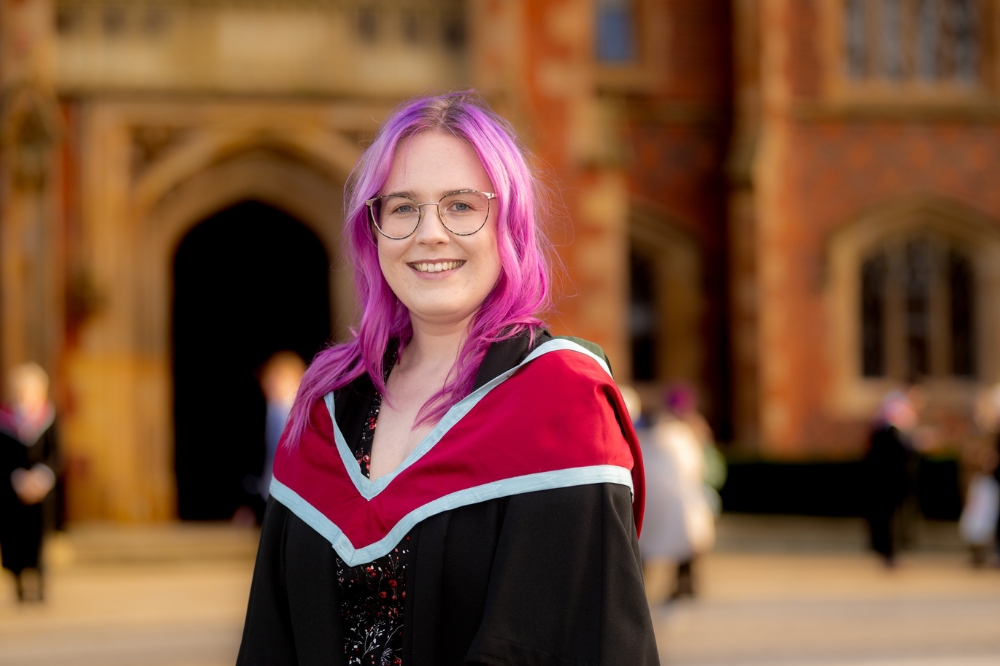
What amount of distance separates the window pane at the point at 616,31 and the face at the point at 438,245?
13733mm

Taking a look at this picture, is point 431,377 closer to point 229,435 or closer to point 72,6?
point 72,6

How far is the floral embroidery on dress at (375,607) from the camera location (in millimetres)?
1580

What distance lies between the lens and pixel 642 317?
15.2 m

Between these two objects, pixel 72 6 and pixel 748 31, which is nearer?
pixel 72 6

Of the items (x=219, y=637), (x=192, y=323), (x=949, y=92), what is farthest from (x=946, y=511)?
(x=192, y=323)

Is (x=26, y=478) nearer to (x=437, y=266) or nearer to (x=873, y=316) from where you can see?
(x=437, y=266)

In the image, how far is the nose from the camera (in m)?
1.64

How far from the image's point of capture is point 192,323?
49.4 ft

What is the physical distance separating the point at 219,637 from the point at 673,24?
10.7 metres

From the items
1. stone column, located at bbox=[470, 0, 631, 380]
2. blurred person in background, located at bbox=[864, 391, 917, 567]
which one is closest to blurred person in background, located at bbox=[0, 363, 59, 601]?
stone column, located at bbox=[470, 0, 631, 380]

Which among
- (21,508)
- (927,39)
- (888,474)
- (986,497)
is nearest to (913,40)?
(927,39)

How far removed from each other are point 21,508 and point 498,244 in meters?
6.64

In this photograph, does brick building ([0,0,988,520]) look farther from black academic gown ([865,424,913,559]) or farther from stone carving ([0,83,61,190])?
black academic gown ([865,424,913,559])

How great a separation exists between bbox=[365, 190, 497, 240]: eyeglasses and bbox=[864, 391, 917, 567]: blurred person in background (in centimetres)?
869
